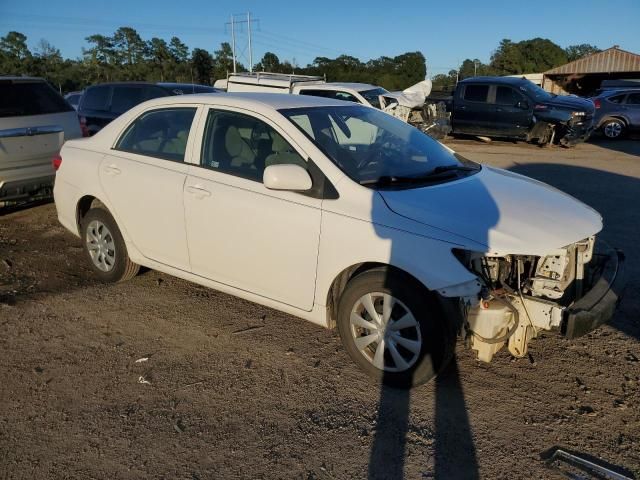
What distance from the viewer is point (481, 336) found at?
3166mm

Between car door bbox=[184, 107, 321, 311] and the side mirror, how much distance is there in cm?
11

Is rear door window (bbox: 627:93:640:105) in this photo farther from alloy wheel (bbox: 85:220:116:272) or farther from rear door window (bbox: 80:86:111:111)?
alloy wheel (bbox: 85:220:116:272)

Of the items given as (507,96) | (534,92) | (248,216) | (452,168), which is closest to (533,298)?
(452,168)

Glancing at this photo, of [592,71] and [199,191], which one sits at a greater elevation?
[592,71]

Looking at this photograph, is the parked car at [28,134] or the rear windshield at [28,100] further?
the rear windshield at [28,100]

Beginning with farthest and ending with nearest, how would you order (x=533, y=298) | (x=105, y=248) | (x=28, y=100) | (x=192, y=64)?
1. (x=192, y=64)
2. (x=28, y=100)
3. (x=105, y=248)
4. (x=533, y=298)

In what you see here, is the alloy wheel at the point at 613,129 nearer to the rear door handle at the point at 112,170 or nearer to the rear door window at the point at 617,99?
the rear door window at the point at 617,99

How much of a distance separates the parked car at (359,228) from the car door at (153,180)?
14mm

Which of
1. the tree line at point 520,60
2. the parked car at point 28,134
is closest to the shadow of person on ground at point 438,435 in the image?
the parked car at point 28,134

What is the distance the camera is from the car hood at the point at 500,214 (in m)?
3.04

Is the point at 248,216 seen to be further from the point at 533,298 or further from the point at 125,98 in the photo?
the point at 125,98

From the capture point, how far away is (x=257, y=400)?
10.8 ft

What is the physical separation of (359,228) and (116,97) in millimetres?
9398

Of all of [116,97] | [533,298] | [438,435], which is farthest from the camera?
[116,97]
